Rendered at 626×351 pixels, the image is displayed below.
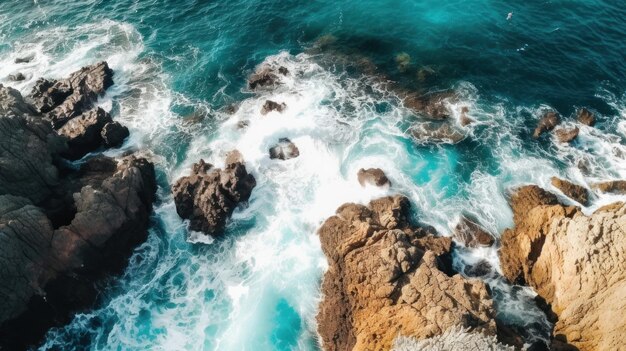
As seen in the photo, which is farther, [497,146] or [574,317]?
[497,146]

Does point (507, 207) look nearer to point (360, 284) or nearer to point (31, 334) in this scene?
point (360, 284)

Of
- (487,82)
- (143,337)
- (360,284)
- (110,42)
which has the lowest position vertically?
(143,337)

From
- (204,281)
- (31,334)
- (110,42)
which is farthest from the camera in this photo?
(110,42)

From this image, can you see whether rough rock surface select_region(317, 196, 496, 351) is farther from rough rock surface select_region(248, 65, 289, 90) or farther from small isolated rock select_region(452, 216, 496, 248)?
rough rock surface select_region(248, 65, 289, 90)

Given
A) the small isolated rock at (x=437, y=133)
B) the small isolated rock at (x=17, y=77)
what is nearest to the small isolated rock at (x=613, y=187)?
the small isolated rock at (x=437, y=133)

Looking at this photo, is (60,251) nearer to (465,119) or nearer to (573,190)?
(465,119)

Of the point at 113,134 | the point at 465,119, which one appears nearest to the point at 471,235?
the point at 465,119

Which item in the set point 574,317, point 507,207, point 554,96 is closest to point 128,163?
point 507,207

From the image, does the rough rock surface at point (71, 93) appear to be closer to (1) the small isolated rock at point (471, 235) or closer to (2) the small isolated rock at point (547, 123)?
(1) the small isolated rock at point (471, 235)
